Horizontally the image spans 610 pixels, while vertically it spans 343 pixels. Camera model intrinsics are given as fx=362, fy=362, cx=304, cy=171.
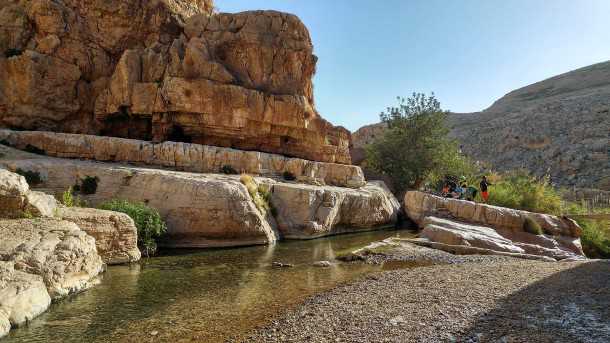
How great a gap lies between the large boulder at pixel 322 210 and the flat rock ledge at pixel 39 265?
470 inches

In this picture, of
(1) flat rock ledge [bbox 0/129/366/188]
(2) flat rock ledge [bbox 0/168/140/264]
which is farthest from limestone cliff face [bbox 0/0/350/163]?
(2) flat rock ledge [bbox 0/168/140/264]

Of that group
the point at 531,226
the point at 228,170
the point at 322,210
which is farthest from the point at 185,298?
the point at 531,226

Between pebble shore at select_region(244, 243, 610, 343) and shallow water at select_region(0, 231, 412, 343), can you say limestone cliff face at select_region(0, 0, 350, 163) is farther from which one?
pebble shore at select_region(244, 243, 610, 343)

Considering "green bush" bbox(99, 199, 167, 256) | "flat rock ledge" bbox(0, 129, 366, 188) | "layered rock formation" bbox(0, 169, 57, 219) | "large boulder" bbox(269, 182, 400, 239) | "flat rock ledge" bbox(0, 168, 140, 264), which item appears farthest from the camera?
"flat rock ledge" bbox(0, 129, 366, 188)

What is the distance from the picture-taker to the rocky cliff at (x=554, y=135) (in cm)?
4856

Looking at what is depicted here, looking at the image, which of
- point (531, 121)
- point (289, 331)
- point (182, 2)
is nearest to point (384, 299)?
point (289, 331)

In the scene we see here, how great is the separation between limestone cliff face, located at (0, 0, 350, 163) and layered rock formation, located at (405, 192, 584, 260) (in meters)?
16.3

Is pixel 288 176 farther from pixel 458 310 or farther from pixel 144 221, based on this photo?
pixel 458 310

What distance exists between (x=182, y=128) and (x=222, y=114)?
404 cm

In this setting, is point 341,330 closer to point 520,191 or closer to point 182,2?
point 520,191

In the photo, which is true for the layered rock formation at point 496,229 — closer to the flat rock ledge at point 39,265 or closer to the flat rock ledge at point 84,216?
the flat rock ledge at point 84,216

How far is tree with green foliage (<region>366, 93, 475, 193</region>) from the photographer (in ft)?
128

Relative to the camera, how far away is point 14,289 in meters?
8.02

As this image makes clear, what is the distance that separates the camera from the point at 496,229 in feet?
72.9
